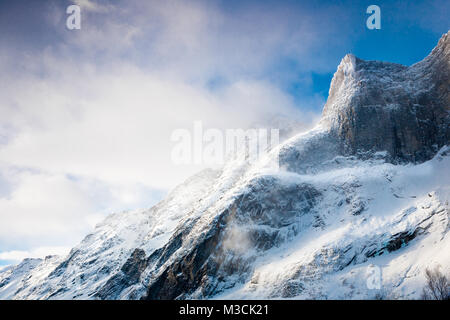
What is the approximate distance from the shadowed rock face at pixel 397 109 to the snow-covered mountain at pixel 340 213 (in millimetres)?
337

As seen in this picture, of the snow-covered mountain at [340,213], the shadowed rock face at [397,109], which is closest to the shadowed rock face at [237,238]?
the snow-covered mountain at [340,213]

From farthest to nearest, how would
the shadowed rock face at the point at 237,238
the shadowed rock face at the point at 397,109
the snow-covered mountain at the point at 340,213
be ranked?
1. the shadowed rock face at the point at 397,109
2. the shadowed rock face at the point at 237,238
3. the snow-covered mountain at the point at 340,213

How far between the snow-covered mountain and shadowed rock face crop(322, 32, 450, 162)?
337mm

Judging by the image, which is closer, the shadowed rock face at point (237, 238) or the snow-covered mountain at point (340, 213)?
the snow-covered mountain at point (340, 213)

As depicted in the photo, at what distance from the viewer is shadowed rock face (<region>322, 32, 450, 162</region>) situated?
87500 millimetres

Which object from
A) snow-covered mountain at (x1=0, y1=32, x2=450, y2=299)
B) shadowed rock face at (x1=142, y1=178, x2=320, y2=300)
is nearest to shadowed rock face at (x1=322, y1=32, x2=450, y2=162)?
snow-covered mountain at (x1=0, y1=32, x2=450, y2=299)

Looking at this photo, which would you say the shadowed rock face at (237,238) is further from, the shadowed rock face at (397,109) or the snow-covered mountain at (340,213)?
the shadowed rock face at (397,109)

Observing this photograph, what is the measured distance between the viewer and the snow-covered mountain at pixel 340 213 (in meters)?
61.1

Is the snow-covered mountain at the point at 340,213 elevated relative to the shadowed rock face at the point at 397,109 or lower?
lower

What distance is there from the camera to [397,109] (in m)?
94.3

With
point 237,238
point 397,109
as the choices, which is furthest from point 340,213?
point 397,109

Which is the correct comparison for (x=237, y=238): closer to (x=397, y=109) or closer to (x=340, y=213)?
(x=340, y=213)

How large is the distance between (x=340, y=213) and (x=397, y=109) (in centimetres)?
4258
